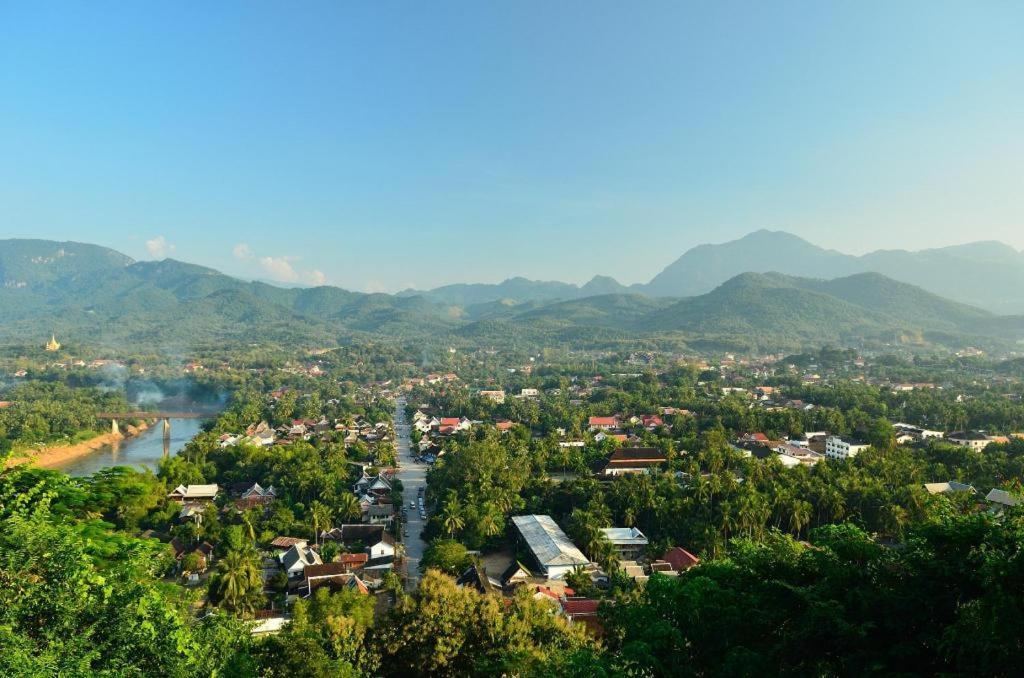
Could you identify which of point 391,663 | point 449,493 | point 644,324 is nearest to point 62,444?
point 449,493

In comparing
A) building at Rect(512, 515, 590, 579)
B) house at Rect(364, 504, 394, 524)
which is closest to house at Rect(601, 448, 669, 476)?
building at Rect(512, 515, 590, 579)

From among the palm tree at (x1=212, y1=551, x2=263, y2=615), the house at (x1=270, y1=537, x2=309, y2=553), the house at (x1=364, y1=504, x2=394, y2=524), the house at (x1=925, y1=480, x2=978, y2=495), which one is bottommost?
the house at (x1=364, y1=504, x2=394, y2=524)

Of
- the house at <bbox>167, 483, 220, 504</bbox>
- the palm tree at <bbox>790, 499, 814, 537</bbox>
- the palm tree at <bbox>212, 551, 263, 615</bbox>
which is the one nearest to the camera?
the palm tree at <bbox>212, 551, 263, 615</bbox>

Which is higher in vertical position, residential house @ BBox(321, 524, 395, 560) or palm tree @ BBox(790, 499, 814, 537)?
palm tree @ BBox(790, 499, 814, 537)

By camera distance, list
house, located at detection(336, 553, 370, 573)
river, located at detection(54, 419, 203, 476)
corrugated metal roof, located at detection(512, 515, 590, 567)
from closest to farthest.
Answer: corrugated metal roof, located at detection(512, 515, 590, 567) < house, located at detection(336, 553, 370, 573) < river, located at detection(54, 419, 203, 476)

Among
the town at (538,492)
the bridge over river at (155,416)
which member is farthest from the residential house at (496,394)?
the bridge over river at (155,416)

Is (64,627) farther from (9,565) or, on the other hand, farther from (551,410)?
(551,410)

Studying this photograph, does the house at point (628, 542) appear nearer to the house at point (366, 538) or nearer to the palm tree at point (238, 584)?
the house at point (366, 538)

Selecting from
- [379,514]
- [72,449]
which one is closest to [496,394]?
[72,449]

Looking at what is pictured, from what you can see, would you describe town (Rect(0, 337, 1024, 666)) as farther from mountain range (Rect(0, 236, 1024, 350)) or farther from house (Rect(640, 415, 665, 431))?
mountain range (Rect(0, 236, 1024, 350))
